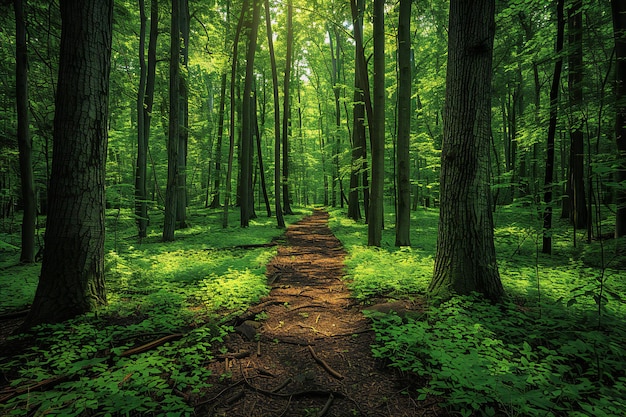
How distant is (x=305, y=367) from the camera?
9.85ft

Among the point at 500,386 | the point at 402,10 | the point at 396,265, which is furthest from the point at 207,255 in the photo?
the point at 402,10

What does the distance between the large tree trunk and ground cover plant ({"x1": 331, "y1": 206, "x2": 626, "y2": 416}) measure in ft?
1.32

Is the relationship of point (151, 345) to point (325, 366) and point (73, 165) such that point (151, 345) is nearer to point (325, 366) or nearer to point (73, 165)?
point (325, 366)

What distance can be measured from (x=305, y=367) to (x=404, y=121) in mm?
7413

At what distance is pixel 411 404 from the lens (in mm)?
2375

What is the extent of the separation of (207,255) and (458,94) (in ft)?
23.3

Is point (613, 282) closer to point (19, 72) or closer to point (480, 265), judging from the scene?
point (480, 265)

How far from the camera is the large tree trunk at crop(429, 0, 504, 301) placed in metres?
3.91

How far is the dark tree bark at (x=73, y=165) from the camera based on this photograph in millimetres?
3451

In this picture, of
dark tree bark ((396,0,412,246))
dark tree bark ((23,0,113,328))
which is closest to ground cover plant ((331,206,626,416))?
dark tree bark ((396,0,412,246))

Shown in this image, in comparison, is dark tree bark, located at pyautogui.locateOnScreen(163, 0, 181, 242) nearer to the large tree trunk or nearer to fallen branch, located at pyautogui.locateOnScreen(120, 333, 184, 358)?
fallen branch, located at pyautogui.locateOnScreen(120, 333, 184, 358)

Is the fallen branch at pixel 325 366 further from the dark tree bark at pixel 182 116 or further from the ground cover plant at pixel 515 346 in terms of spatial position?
the dark tree bark at pixel 182 116

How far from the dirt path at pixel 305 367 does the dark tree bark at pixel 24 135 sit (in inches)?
234

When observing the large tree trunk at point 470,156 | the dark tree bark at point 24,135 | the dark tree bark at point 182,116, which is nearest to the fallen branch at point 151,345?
the large tree trunk at point 470,156
